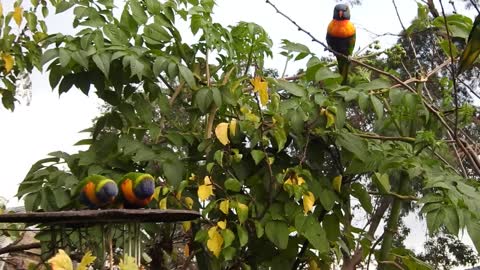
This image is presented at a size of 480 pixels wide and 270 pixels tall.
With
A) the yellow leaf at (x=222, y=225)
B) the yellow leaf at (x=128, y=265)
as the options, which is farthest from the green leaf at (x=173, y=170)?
the yellow leaf at (x=128, y=265)

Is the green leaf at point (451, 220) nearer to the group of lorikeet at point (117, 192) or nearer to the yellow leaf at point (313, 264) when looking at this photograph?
the yellow leaf at point (313, 264)

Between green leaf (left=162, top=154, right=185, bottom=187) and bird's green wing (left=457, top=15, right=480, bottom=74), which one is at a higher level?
bird's green wing (left=457, top=15, right=480, bottom=74)

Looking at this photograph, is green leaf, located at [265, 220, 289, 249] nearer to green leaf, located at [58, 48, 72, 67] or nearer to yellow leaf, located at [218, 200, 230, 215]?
yellow leaf, located at [218, 200, 230, 215]

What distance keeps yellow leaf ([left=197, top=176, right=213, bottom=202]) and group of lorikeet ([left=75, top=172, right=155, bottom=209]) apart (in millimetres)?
327

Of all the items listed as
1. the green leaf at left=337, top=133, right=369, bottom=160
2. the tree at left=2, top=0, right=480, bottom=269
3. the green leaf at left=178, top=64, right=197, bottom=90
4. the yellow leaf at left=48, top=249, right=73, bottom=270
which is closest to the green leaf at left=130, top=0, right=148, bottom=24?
the tree at left=2, top=0, right=480, bottom=269

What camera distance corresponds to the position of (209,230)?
137 centimetres

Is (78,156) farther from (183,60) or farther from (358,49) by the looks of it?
(358,49)

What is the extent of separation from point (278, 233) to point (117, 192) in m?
0.47

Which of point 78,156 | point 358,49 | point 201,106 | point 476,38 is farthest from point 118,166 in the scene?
point 476,38

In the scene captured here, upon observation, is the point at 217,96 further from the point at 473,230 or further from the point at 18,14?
the point at 18,14

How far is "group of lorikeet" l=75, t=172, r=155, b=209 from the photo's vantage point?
101cm

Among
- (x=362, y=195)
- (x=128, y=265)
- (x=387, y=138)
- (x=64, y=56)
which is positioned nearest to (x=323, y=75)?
(x=387, y=138)

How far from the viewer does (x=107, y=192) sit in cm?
100

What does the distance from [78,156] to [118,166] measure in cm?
9
